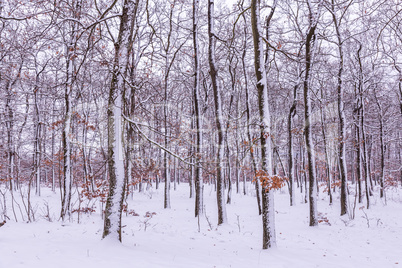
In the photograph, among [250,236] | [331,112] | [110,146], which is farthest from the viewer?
[331,112]

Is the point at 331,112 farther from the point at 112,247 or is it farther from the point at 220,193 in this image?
the point at 112,247

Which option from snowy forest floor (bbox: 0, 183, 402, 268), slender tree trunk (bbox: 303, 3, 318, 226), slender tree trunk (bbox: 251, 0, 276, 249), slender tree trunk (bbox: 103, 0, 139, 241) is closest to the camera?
snowy forest floor (bbox: 0, 183, 402, 268)

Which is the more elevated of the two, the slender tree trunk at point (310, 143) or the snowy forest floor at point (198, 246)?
the slender tree trunk at point (310, 143)

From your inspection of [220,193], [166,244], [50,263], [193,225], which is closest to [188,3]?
[220,193]

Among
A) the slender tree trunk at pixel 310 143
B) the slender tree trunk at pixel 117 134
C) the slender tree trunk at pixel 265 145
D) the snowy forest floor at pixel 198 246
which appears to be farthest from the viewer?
the slender tree trunk at pixel 310 143

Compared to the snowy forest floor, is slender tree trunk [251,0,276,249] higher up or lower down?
higher up

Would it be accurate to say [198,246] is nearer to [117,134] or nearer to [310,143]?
[117,134]

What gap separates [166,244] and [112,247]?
68.3 inches

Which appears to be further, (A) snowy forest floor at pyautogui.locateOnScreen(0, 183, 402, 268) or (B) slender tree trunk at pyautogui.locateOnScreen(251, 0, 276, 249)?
(B) slender tree trunk at pyautogui.locateOnScreen(251, 0, 276, 249)

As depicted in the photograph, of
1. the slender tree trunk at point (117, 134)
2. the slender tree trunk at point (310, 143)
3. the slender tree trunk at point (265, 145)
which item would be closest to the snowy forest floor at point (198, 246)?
the slender tree trunk at point (265, 145)

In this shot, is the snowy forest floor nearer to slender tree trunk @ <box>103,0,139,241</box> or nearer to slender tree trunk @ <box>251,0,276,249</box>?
slender tree trunk @ <box>251,0,276,249</box>

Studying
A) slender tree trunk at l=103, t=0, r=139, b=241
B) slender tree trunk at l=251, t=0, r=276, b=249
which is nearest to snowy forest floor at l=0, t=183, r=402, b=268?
slender tree trunk at l=251, t=0, r=276, b=249

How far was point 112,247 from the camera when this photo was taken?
5992 millimetres

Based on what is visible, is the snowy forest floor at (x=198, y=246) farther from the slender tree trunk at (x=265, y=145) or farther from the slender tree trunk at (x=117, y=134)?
the slender tree trunk at (x=117, y=134)
